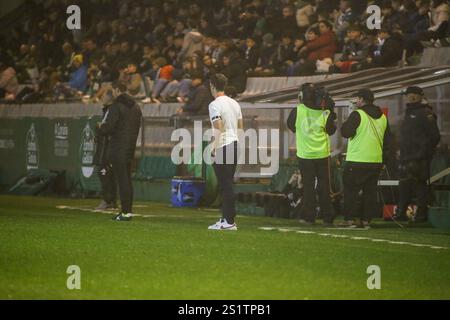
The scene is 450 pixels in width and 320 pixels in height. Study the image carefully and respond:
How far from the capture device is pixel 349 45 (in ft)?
84.4

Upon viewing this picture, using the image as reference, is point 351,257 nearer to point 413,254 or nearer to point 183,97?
point 413,254

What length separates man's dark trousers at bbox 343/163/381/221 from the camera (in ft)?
61.1

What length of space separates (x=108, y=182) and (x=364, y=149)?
5876 mm

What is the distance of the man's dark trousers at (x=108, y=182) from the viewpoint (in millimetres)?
22156

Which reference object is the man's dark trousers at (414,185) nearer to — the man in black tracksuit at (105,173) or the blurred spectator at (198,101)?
the man in black tracksuit at (105,173)

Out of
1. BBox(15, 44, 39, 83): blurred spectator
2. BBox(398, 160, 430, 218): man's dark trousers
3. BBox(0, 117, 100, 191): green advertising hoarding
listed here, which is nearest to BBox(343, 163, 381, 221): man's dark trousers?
BBox(398, 160, 430, 218): man's dark trousers

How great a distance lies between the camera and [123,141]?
19203mm

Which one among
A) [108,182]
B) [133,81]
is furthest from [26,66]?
[108,182]

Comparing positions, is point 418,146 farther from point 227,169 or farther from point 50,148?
point 50,148

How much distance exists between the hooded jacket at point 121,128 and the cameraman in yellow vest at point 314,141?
108 inches

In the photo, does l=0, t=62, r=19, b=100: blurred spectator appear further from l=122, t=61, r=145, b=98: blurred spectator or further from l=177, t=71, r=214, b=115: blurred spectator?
l=177, t=71, r=214, b=115: blurred spectator

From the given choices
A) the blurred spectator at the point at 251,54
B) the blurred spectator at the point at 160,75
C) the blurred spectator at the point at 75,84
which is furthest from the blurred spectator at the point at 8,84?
the blurred spectator at the point at 251,54
